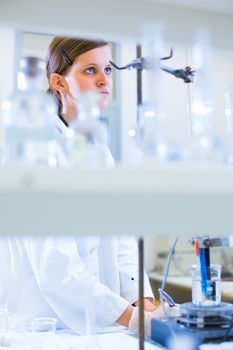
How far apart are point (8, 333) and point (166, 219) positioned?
0.73m

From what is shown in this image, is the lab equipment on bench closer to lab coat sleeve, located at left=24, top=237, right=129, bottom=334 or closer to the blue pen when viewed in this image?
the blue pen

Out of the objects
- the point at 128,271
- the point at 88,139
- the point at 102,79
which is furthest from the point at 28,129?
the point at 128,271

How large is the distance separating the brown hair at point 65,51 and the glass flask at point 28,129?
34.1 inches

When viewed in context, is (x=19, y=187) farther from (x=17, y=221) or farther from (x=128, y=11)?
(x=128, y=11)

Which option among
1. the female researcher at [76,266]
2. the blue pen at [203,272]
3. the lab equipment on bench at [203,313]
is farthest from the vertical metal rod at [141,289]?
the female researcher at [76,266]

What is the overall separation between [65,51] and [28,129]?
100 cm

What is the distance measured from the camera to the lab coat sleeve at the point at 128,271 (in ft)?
5.33

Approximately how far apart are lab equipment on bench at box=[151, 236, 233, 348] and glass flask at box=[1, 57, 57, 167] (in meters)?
0.47

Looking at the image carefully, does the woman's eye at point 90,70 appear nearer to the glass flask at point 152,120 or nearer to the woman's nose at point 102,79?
the woman's nose at point 102,79

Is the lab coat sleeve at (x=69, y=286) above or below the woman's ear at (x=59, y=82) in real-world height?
below

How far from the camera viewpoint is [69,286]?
1.43m

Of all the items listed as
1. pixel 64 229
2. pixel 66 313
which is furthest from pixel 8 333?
pixel 64 229

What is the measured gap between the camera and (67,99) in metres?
1.55

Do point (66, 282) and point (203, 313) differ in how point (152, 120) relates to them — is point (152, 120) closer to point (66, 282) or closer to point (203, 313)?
point (203, 313)
